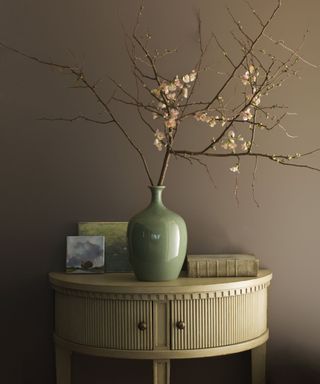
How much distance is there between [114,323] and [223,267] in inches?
16.5

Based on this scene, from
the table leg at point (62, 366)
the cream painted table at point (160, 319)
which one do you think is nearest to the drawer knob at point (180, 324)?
the cream painted table at point (160, 319)

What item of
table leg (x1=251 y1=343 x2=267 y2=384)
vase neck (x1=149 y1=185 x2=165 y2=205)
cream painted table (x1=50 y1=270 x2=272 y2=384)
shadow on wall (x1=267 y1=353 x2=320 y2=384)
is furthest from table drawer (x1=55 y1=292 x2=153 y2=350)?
shadow on wall (x1=267 y1=353 x2=320 y2=384)

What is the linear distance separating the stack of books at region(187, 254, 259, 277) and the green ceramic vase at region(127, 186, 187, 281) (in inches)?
3.1

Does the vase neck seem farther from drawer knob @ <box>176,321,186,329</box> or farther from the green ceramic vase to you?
drawer knob @ <box>176,321,186,329</box>

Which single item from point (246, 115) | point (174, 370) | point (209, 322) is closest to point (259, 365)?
point (174, 370)

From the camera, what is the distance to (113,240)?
2486 millimetres

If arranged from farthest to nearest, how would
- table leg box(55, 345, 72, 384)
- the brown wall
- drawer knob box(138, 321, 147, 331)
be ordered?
the brown wall → table leg box(55, 345, 72, 384) → drawer knob box(138, 321, 147, 331)

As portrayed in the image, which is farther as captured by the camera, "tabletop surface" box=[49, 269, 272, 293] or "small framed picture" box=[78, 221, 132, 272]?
"small framed picture" box=[78, 221, 132, 272]

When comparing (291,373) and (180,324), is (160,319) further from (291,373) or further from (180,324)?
(291,373)

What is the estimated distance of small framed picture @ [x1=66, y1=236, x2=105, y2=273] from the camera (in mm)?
2426

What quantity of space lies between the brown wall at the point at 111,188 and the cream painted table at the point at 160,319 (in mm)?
357

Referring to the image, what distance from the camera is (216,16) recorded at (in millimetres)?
2574

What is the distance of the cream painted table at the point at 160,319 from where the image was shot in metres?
2.13

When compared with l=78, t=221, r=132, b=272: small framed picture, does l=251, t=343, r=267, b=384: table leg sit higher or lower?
lower
